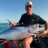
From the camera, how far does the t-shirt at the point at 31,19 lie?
3395mm

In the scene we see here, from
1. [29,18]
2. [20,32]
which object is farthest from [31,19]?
[20,32]

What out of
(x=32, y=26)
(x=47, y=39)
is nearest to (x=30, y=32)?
(x=32, y=26)

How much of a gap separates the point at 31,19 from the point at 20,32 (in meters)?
0.41

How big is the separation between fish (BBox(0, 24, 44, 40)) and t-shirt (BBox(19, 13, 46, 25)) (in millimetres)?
181

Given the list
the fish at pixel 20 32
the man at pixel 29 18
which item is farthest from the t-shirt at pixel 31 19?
the fish at pixel 20 32

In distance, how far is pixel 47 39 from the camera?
11.8 ft

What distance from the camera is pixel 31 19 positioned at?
3469mm

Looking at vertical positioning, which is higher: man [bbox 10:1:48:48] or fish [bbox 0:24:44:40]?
man [bbox 10:1:48:48]

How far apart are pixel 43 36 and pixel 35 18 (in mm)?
413

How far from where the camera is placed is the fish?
3.24 m

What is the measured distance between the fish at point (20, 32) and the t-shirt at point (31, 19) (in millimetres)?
181

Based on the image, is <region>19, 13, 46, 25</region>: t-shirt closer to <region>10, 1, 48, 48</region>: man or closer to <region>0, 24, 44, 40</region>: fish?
<region>10, 1, 48, 48</region>: man

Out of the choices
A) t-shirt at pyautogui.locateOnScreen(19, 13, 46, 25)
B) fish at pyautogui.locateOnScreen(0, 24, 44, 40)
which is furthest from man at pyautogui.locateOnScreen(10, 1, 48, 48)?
fish at pyautogui.locateOnScreen(0, 24, 44, 40)

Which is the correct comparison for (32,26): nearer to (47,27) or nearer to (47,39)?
(47,27)
